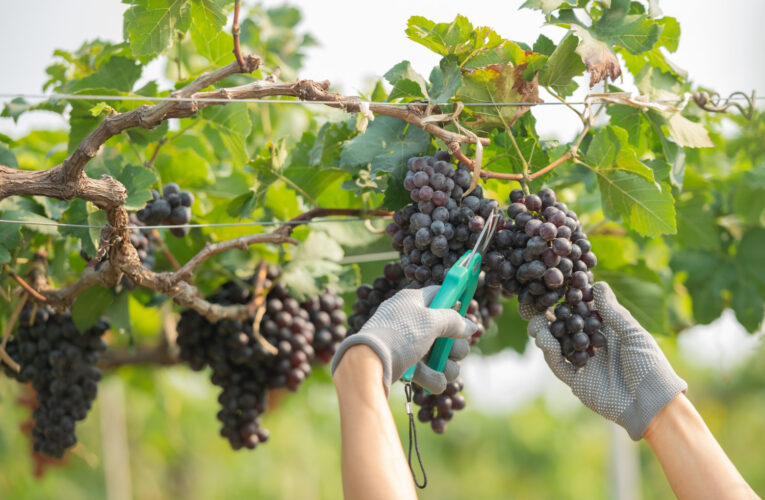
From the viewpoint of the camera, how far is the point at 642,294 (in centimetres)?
183

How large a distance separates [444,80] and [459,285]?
1.28ft

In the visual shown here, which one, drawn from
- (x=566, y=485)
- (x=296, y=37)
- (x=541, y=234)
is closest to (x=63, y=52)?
(x=296, y=37)

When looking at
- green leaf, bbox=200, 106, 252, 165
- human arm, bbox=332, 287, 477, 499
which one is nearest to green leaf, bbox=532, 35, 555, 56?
human arm, bbox=332, 287, 477, 499

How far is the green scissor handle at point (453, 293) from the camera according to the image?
1.09m

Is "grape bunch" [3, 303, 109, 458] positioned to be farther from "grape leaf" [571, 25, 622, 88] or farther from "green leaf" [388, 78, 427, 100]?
"grape leaf" [571, 25, 622, 88]

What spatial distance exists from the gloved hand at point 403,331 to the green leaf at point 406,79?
41 cm

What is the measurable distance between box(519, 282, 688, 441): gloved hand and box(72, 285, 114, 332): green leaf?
95 cm

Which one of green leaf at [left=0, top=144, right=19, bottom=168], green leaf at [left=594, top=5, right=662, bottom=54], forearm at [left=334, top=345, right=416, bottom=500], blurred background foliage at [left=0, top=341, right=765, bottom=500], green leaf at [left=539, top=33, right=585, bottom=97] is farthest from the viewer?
blurred background foliage at [left=0, top=341, right=765, bottom=500]

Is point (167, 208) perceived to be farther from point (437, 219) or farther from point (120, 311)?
point (437, 219)

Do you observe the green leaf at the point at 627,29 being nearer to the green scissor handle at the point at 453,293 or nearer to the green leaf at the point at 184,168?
the green scissor handle at the point at 453,293

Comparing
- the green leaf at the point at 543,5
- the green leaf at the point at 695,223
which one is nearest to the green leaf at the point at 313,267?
the green leaf at the point at 543,5

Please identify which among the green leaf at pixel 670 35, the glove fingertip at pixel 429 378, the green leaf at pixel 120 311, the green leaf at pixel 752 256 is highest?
the green leaf at pixel 670 35

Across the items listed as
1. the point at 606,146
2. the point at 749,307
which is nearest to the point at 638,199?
the point at 606,146

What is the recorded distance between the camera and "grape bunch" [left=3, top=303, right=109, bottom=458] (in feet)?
5.73
